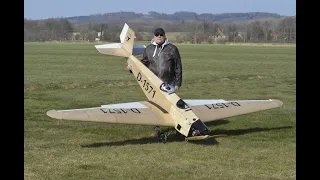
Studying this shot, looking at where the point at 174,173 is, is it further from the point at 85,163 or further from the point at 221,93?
the point at 221,93

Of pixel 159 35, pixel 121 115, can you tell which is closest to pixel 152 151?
pixel 121 115

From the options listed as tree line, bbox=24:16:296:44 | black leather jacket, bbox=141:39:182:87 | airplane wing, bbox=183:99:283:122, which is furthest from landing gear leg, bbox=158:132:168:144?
tree line, bbox=24:16:296:44

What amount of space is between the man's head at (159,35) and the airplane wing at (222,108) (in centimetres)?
196

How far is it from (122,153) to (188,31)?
128 meters

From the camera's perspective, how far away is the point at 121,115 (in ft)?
36.6

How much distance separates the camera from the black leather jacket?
1217cm

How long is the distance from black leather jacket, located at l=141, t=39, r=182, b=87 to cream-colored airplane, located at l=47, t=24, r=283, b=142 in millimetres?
256

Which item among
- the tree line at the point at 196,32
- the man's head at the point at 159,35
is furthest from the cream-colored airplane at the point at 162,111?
the tree line at the point at 196,32

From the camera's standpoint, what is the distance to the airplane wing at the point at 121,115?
10.9 meters

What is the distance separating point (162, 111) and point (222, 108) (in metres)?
1.93

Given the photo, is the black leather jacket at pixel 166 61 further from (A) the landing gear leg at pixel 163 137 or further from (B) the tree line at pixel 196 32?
(B) the tree line at pixel 196 32

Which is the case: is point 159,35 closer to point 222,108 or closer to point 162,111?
point 162,111

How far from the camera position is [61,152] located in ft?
34.8
